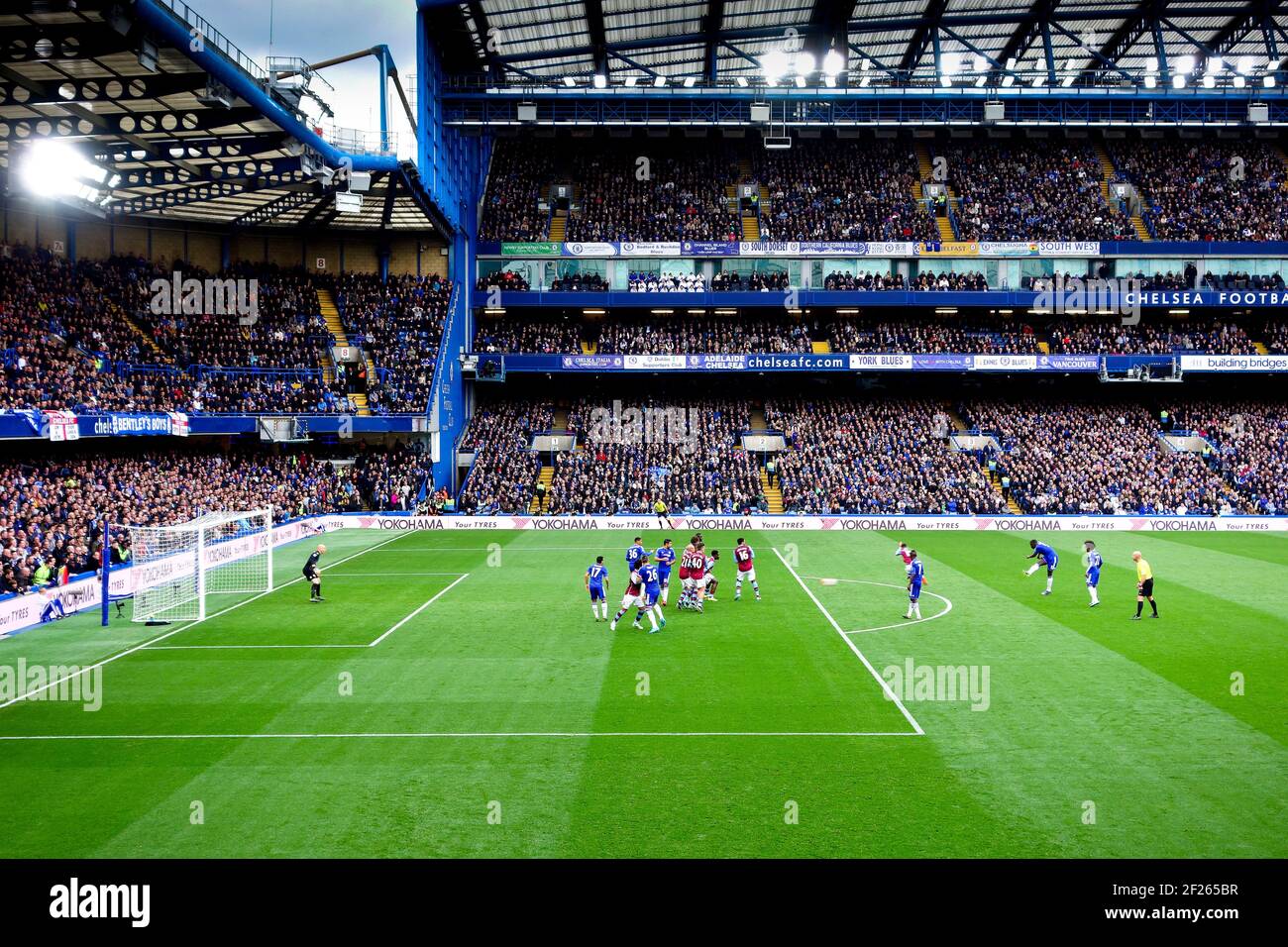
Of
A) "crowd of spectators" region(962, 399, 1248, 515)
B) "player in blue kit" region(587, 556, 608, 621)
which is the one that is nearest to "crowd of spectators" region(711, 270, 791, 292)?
"crowd of spectators" region(962, 399, 1248, 515)

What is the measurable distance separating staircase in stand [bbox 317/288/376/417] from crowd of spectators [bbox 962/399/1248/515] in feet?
109

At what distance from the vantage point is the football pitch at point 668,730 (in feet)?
35.1

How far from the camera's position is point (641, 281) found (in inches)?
2186

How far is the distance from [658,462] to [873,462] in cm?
1129

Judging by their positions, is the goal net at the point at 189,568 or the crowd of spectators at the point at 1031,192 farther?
the crowd of spectators at the point at 1031,192

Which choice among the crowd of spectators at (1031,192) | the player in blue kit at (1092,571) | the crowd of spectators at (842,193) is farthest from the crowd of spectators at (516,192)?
the player in blue kit at (1092,571)

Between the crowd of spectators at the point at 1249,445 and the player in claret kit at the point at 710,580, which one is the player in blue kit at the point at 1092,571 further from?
the crowd of spectators at the point at 1249,445

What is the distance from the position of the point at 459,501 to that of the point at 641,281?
56.0 feet

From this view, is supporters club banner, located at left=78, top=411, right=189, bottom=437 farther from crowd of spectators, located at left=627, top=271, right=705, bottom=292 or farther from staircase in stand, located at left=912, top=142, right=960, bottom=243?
staircase in stand, located at left=912, top=142, right=960, bottom=243

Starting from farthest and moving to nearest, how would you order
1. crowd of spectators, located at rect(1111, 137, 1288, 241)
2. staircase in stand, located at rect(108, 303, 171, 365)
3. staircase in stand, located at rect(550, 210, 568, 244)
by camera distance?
staircase in stand, located at rect(550, 210, 568, 244)
crowd of spectators, located at rect(1111, 137, 1288, 241)
staircase in stand, located at rect(108, 303, 171, 365)

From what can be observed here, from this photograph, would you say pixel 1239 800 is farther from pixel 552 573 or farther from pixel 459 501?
pixel 459 501

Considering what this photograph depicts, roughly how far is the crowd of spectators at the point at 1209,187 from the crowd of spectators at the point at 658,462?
1163 inches

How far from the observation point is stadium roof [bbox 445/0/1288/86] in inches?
2042
